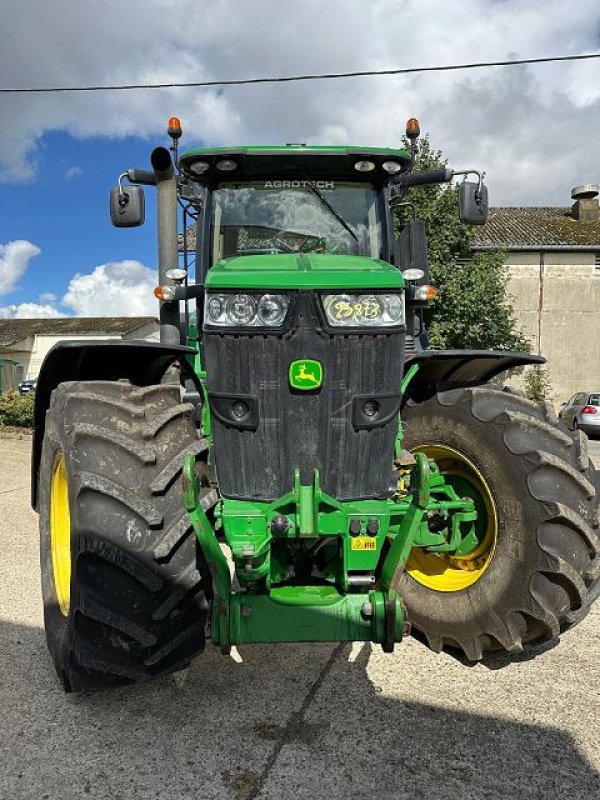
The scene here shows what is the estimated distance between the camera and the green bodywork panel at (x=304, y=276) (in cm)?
261

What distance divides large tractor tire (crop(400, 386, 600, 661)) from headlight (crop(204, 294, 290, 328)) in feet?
3.97

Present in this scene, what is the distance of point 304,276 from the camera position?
103 inches

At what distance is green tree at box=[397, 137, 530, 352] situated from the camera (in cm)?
1839

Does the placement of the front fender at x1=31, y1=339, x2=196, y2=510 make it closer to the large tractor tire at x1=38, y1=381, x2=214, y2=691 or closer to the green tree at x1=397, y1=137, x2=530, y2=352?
the large tractor tire at x1=38, y1=381, x2=214, y2=691

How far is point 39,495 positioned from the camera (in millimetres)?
3520

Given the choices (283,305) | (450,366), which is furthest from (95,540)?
(450,366)

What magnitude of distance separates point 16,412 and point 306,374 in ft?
40.8

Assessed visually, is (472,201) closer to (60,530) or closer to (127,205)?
(127,205)

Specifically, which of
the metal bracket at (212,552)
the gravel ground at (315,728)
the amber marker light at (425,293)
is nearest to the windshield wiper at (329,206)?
the amber marker light at (425,293)

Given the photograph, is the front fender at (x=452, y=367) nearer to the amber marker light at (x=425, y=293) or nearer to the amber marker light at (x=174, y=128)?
the amber marker light at (x=425, y=293)

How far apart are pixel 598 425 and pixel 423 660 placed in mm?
15568

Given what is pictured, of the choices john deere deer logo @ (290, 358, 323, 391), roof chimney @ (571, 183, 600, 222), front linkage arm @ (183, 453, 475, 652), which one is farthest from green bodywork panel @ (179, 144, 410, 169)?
roof chimney @ (571, 183, 600, 222)

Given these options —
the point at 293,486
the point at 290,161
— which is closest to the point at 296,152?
the point at 290,161

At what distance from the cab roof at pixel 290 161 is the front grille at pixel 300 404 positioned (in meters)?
1.21
